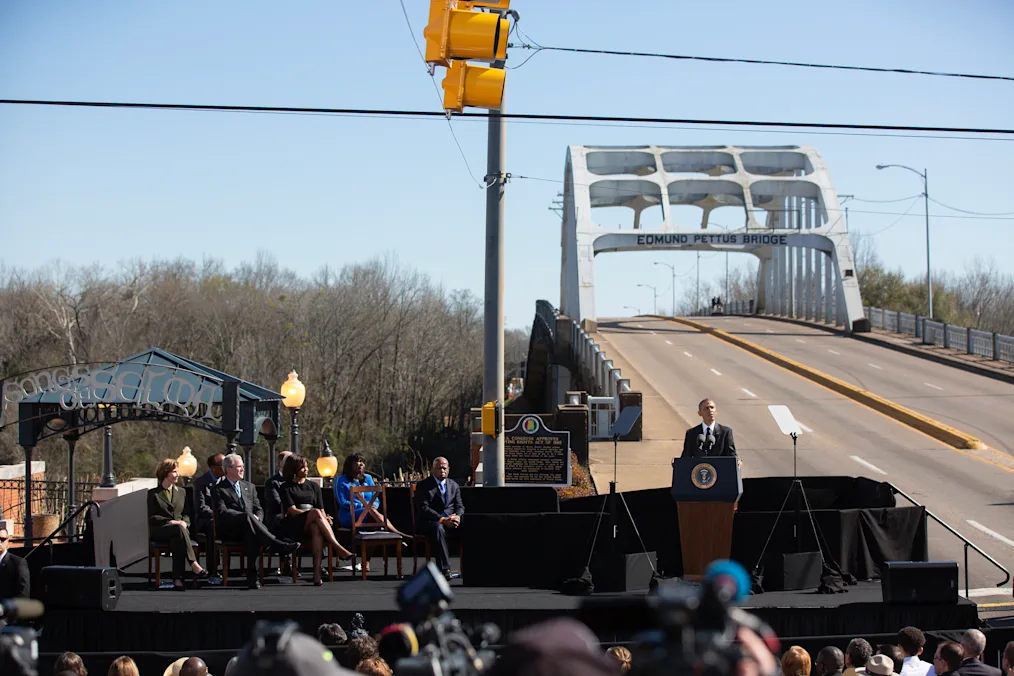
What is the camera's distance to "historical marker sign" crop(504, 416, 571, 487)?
16.7 metres

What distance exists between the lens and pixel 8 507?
2600cm

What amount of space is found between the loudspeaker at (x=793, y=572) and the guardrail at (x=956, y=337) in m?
30.9

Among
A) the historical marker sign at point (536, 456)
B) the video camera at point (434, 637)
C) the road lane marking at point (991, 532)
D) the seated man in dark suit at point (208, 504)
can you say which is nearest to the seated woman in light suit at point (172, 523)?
the seated man in dark suit at point (208, 504)

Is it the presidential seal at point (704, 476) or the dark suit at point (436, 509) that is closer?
the presidential seal at point (704, 476)

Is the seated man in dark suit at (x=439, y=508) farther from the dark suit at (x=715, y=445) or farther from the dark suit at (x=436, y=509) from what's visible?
the dark suit at (x=715, y=445)

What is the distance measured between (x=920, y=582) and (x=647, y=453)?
53.8ft

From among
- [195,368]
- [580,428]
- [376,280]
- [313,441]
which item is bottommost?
[313,441]

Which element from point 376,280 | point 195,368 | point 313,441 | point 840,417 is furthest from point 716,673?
point 376,280

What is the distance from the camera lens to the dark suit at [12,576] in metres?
9.03

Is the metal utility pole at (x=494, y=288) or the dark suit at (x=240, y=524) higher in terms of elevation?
the metal utility pole at (x=494, y=288)

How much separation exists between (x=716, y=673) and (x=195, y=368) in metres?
14.8

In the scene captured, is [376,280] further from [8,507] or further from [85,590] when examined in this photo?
[85,590]

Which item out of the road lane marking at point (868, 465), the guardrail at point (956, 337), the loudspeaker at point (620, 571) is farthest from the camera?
the guardrail at point (956, 337)

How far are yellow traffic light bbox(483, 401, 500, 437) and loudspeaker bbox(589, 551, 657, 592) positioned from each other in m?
3.16
